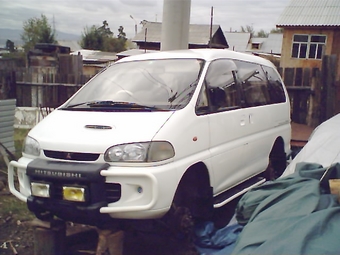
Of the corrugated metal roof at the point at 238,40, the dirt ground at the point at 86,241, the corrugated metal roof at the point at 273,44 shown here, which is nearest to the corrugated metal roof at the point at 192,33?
the corrugated metal roof at the point at 238,40

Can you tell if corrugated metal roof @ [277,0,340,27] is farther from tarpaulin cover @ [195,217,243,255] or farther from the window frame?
tarpaulin cover @ [195,217,243,255]

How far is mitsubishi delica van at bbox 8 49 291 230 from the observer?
3.13 metres

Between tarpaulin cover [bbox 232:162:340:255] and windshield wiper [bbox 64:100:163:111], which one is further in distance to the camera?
windshield wiper [bbox 64:100:163:111]

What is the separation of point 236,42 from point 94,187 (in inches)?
1713

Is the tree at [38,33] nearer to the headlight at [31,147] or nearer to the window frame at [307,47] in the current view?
the window frame at [307,47]

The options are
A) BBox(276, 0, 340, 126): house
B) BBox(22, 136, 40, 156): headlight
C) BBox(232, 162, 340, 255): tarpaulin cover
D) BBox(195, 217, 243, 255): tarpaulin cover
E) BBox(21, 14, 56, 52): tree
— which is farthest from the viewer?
BBox(21, 14, 56, 52): tree

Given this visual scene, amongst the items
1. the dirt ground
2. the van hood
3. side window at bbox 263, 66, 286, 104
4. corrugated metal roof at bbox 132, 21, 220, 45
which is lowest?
the dirt ground

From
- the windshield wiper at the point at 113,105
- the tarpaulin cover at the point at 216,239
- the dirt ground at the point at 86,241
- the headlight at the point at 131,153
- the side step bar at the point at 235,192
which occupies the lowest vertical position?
the dirt ground at the point at 86,241

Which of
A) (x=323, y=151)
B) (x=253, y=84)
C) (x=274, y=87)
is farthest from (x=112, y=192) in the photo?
(x=274, y=87)

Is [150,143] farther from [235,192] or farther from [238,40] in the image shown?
[238,40]

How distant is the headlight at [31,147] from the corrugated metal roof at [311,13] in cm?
2381

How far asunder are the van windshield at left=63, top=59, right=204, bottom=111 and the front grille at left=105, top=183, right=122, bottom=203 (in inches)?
33.6

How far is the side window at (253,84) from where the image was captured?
192 inches

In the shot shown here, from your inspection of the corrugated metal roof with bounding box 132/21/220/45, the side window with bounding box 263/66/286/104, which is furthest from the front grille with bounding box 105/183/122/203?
the corrugated metal roof with bounding box 132/21/220/45
